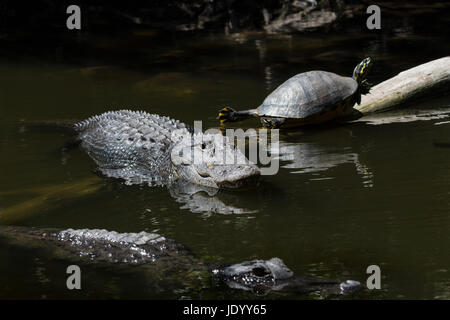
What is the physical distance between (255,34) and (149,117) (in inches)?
291

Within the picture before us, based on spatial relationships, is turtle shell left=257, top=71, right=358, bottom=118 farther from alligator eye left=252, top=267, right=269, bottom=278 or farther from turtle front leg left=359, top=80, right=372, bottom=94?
alligator eye left=252, top=267, right=269, bottom=278

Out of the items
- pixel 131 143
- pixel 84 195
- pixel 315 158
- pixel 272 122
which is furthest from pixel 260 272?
pixel 272 122

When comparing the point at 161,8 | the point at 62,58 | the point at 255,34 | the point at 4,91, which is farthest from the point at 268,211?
the point at 161,8

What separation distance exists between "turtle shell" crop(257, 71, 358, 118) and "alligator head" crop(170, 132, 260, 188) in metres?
1.35

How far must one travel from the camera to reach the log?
8.06m

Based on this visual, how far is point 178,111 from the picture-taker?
8.59 meters

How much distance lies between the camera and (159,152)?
6.86 metres

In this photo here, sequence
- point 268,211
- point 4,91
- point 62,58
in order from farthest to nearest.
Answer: point 62,58 < point 4,91 < point 268,211

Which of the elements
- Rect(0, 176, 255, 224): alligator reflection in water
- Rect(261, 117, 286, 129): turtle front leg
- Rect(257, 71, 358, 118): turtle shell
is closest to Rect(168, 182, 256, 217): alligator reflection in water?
Rect(0, 176, 255, 224): alligator reflection in water

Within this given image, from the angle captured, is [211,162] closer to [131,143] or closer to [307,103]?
[131,143]

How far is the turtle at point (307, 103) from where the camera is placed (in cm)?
748

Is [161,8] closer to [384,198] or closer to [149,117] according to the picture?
[149,117]

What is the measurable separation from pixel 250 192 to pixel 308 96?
2.26m
